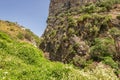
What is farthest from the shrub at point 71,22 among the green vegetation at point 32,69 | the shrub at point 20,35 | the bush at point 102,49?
the shrub at point 20,35

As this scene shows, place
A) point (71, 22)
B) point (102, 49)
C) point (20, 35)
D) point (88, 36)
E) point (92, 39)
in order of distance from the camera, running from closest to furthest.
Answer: point (102, 49) → point (92, 39) → point (88, 36) → point (71, 22) → point (20, 35)

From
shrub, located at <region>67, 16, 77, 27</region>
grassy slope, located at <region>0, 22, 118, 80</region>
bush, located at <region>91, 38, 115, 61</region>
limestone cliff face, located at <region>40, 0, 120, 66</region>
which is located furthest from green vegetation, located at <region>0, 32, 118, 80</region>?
shrub, located at <region>67, 16, 77, 27</region>

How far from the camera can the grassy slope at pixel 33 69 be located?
18531 millimetres

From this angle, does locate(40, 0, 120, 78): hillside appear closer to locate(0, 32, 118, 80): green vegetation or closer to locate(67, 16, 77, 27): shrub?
locate(67, 16, 77, 27): shrub

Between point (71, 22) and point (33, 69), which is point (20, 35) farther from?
point (33, 69)

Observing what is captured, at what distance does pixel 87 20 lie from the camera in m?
42.1

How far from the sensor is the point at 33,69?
20422mm

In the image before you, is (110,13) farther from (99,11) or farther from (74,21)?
(74,21)

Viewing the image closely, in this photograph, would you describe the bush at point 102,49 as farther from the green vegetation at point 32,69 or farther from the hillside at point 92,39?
the green vegetation at point 32,69

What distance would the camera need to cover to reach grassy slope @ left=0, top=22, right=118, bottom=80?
730 inches

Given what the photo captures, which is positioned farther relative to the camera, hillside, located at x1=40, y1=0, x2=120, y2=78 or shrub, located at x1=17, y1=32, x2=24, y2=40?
shrub, located at x1=17, y1=32, x2=24, y2=40

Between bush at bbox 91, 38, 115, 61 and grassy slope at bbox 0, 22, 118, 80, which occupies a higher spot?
grassy slope at bbox 0, 22, 118, 80

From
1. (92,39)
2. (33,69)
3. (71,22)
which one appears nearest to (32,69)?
(33,69)

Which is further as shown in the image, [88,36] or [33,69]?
[88,36]
